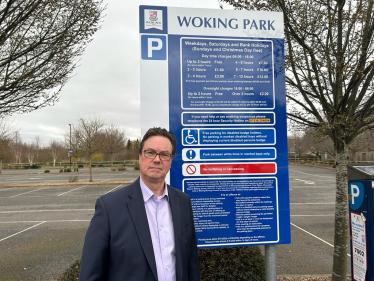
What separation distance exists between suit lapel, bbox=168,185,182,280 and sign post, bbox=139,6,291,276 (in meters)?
0.73

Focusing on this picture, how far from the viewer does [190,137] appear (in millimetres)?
2668

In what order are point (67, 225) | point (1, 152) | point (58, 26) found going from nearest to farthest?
point (58, 26), point (67, 225), point (1, 152)

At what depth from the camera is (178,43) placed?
8.85 feet

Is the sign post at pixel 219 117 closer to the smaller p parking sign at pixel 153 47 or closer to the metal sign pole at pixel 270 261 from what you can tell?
the smaller p parking sign at pixel 153 47

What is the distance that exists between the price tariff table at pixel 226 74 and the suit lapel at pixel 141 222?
118 centimetres

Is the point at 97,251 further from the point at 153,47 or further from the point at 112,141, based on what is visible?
the point at 112,141

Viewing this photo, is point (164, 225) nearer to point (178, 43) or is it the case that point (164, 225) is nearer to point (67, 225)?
point (178, 43)

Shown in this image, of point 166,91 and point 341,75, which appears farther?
point 341,75

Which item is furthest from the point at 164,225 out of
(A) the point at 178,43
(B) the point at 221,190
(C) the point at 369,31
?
(C) the point at 369,31

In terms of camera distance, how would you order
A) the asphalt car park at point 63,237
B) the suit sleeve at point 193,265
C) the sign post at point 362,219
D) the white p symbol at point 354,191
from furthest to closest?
the asphalt car park at point 63,237 → the white p symbol at point 354,191 → the sign post at point 362,219 → the suit sleeve at point 193,265

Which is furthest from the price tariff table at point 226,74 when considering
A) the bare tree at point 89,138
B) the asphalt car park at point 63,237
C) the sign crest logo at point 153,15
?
the bare tree at point 89,138

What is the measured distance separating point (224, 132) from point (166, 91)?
2.25ft

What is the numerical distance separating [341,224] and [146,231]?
2835mm

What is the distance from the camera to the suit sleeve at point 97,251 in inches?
62.1
